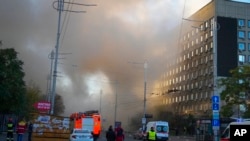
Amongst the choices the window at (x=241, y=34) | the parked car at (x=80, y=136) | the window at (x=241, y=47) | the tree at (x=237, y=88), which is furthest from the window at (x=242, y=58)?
the parked car at (x=80, y=136)

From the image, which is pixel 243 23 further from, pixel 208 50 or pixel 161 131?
pixel 161 131

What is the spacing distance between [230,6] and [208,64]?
1472 centimetres

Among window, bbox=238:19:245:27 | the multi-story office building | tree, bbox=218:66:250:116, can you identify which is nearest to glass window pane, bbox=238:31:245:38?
the multi-story office building

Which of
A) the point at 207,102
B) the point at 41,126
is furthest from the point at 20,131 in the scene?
the point at 207,102

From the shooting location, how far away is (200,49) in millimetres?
99750

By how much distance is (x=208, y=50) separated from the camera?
9481 cm

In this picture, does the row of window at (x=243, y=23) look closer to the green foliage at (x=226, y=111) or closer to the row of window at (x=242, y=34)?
the row of window at (x=242, y=34)

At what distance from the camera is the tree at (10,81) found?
4206 centimetres

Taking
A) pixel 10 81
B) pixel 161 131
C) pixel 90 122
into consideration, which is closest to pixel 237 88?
pixel 161 131

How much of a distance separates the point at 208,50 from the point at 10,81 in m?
61.1

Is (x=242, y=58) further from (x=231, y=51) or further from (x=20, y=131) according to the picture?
(x=20, y=131)

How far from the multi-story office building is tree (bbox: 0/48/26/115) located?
1918 inches

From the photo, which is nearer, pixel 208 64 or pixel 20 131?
pixel 20 131

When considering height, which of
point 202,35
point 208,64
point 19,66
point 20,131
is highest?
point 202,35
